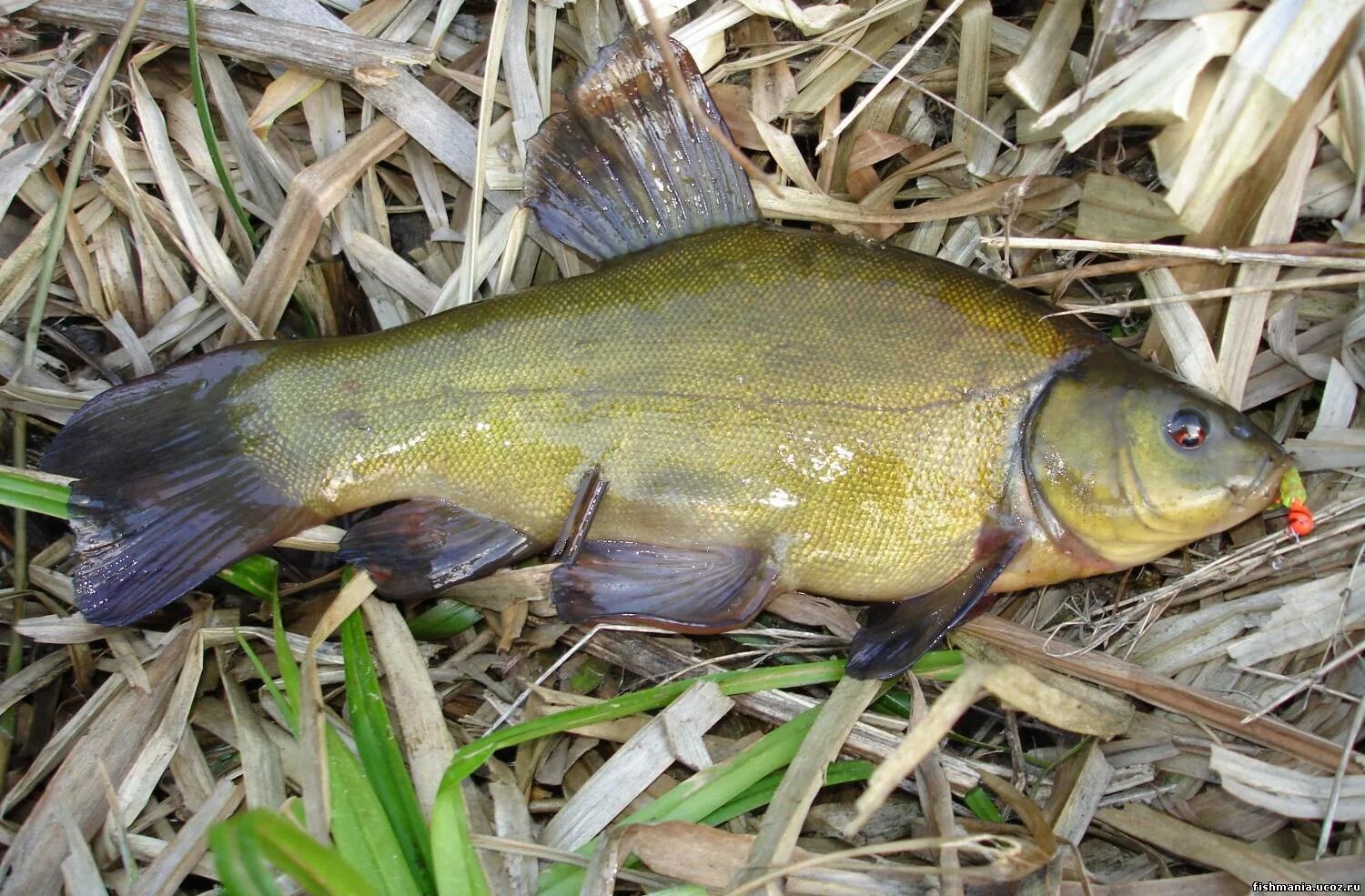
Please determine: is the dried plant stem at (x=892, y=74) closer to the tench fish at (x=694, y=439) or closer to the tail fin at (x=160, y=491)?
the tench fish at (x=694, y=439)

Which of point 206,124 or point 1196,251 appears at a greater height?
point 206,124

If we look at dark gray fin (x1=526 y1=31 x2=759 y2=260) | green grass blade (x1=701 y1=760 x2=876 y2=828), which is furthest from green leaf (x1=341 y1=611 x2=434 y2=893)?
dark gray fin (x1=526 y1=31 x2=759 y2=260)

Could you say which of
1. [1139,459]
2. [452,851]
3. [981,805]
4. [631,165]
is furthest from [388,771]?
[1139,459]

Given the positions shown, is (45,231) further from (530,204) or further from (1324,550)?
(1324,550)

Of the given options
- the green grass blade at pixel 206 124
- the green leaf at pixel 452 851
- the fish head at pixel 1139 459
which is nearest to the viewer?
the green leaf at pixel 452 851

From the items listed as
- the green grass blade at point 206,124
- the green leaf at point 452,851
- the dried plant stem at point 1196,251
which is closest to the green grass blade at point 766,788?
the green leaf at point 452,851

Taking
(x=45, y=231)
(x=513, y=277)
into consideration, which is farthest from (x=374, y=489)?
(x=45, y=231)

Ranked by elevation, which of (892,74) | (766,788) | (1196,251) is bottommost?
(766,788)

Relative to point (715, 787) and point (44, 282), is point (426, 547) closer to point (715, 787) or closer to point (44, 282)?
point (715, 787)
